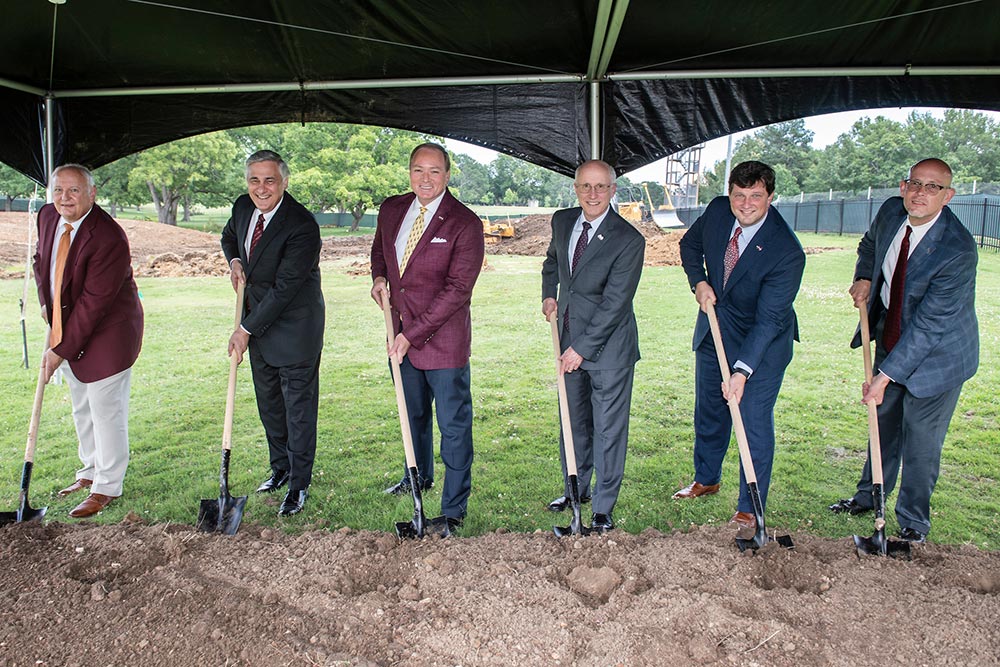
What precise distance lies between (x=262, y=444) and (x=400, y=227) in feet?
7.08

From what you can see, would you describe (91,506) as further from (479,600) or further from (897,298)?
(897,298)

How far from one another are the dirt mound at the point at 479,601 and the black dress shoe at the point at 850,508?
0.71 metres

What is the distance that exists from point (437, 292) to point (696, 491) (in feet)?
5.86

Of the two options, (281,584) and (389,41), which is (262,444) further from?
(389,41)

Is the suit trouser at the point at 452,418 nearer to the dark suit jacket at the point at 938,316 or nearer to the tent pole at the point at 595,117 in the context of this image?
the tent pole at the point at 595,117

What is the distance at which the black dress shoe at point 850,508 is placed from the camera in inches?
147

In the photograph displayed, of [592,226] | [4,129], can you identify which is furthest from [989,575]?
[4,129]

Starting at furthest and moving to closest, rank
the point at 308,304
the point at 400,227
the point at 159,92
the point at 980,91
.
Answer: the point at 159,92
the point at 980,91
the point at 308,304
the point at 400,227

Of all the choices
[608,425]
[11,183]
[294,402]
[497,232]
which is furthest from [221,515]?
[11,183]

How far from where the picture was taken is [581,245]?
3361mm

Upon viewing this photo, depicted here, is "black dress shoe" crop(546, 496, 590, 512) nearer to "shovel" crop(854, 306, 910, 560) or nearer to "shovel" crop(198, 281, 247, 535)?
"shovel" crop(854, 306, 910, 560)

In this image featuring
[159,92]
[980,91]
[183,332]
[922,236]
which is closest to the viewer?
[922,236]

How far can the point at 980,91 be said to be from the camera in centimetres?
411

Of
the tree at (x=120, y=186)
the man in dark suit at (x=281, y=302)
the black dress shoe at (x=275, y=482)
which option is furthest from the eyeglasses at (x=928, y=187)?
the tree at (x=120, y=186)
